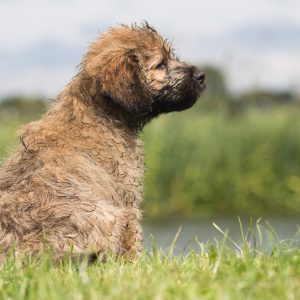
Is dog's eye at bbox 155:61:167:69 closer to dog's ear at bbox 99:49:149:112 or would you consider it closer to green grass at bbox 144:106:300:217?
dog's ear at bbox 99:49:149:112

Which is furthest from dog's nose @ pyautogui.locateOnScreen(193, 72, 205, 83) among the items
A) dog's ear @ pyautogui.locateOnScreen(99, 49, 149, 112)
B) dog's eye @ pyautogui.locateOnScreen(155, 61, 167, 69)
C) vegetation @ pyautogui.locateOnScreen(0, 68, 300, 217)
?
vegetation @ pyautogui.locateOnScreen(0, 68, 300, 217)

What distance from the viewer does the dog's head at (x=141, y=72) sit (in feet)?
20.1

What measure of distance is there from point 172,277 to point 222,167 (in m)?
12.0

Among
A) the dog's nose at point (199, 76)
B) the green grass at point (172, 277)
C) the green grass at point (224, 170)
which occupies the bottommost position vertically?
the green grass at point (224, 170)

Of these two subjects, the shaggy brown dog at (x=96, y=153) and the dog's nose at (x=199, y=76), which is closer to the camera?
the shaggy brown dog at (x=96, y=153)

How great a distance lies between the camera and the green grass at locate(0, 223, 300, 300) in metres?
3.83

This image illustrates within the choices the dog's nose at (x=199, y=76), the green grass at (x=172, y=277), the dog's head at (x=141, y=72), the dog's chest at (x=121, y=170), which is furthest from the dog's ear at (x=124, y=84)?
the green grass at (x=172, y=277)

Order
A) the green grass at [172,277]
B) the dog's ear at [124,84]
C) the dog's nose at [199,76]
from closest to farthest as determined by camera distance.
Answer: the green grass at [172,277] < the dog's ear at [124,84] < the dog's nose at [199,76]

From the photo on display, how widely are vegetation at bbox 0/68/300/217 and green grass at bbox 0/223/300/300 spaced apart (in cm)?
1078

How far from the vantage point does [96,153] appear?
5793 millimetres

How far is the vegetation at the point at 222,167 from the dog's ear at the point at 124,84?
9.43 m

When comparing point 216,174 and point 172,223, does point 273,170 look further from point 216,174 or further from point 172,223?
point 172,223

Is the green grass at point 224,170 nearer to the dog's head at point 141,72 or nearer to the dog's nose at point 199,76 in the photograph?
the dog's nose at point 199,76

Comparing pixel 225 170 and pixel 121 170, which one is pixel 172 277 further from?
pixel 225 170
